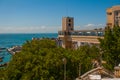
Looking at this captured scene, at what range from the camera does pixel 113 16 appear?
222ft

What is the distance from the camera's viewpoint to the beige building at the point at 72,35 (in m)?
71.4

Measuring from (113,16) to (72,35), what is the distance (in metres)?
16.5

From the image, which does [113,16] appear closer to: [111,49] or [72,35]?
[72,35]

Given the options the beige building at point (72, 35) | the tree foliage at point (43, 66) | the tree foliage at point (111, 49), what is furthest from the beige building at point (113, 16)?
the tree foliage at point (43, 66)

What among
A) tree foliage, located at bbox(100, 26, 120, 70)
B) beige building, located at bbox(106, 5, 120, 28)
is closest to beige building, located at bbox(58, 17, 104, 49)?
beige building, located at bbox(106, 5, 120, 28)

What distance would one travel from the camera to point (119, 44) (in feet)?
137

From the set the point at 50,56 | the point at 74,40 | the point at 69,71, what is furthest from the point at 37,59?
the point at 74,40

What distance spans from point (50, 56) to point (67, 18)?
160 feet

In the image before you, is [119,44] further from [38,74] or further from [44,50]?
[38,74]

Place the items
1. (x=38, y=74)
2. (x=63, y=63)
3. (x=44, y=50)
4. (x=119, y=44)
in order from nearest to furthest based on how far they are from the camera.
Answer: (x=38, y=74) < (x=63, y=63) < (x=44, y=50) < (x=119, y=44)

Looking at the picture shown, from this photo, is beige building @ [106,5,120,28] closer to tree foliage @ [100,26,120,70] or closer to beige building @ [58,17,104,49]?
beige building @ [58,17,104,49]

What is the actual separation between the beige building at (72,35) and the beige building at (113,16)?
4112mm

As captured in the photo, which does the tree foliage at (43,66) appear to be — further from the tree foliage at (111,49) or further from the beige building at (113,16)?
the beige building at (113,16)

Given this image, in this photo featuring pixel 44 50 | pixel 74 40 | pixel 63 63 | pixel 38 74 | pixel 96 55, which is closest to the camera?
pixel 38 74
